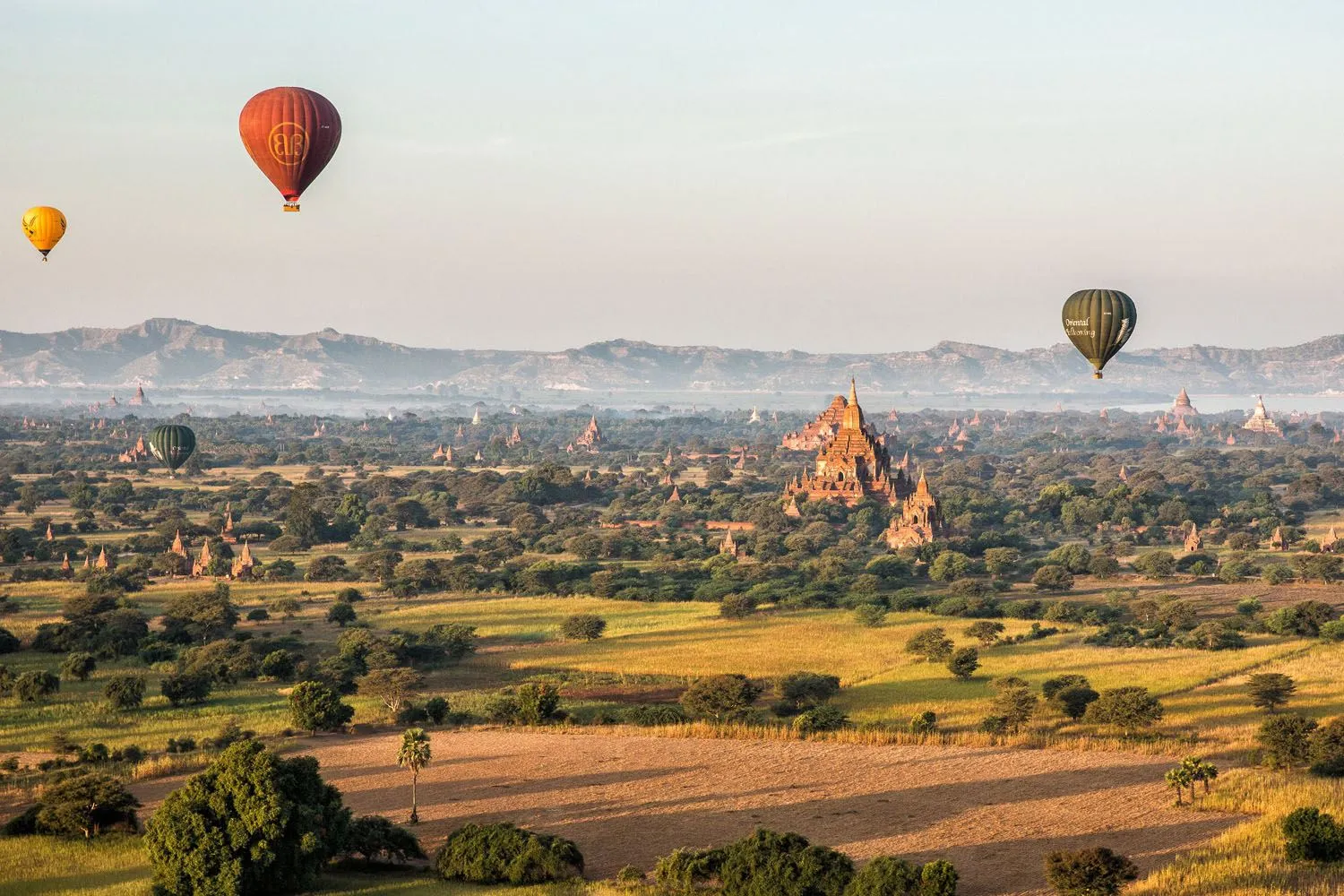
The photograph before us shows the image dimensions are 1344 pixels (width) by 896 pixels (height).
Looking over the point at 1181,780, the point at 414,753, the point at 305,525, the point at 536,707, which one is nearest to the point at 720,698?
the point at 536,707

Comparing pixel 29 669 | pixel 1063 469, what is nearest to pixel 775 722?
pixel 29 669

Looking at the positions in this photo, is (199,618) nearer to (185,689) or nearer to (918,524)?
(185,689)

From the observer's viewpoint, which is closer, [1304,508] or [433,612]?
[433,612]

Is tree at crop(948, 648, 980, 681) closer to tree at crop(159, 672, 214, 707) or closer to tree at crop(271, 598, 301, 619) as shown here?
tree at crop(159, 672, 214, 707)

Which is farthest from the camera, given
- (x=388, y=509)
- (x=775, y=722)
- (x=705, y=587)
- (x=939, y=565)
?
(x=388, y=509)

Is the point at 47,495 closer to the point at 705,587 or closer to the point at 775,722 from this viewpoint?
the point at 705,587

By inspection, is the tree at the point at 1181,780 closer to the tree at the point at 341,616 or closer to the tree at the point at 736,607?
the tree at the point at 736,607
